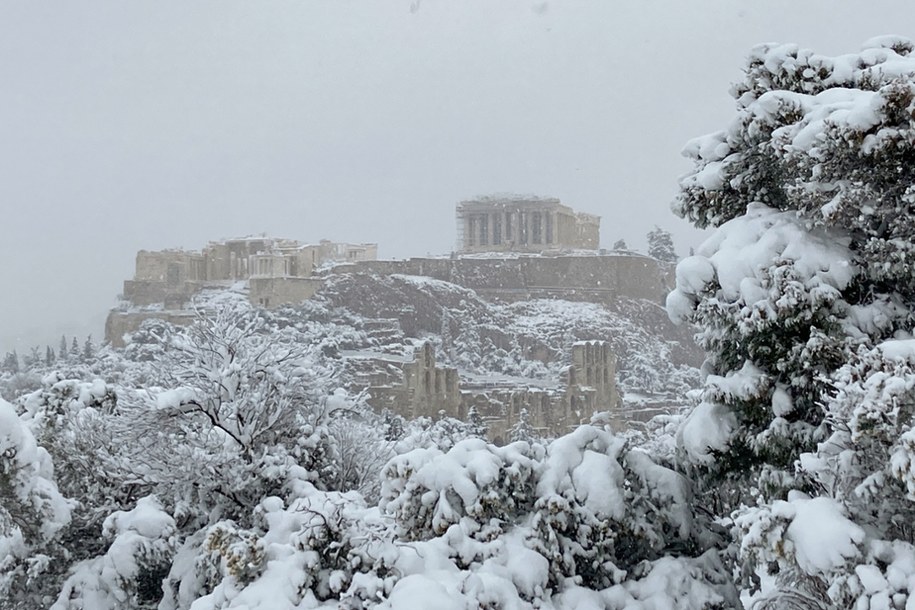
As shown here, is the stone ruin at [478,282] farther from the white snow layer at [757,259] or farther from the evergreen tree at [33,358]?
the white snow layer at [757,259]

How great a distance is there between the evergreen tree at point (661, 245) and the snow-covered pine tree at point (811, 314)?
5837 centimetres

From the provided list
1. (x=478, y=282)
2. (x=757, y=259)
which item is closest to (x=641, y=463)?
(x=757, y=259)

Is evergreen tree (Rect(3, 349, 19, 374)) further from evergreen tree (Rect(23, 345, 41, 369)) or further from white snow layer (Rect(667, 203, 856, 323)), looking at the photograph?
white snow layer (Rect(667, 203, 856, 323))

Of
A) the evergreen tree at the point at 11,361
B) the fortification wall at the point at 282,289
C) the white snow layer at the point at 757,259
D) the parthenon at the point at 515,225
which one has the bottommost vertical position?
the evergreen tree at the point at 11,361

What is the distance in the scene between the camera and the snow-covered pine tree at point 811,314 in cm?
334

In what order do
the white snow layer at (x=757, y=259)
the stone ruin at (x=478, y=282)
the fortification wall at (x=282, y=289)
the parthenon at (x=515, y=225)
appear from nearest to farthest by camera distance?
the white snow layer at (x=757, y=259)
the stone ruin at (x=478, y=282)
the fortification wall at (x=282, y=289)
the parthenon at (x=515, y=225)

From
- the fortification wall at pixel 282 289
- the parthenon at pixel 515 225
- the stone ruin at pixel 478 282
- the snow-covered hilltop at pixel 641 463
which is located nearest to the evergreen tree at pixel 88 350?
the stone ruin at pixel 478 282

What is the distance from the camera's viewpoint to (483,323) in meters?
51.9

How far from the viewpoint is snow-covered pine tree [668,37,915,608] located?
334 cm

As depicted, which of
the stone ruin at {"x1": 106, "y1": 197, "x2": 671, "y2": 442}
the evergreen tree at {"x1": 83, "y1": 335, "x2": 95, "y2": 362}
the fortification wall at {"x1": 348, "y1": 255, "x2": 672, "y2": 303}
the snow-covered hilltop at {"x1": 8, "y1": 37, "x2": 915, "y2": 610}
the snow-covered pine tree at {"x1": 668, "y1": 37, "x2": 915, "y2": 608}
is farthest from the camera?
the fortification wall at {"x1": 348, "y1": 255, "x2": 672, "y2": 303}

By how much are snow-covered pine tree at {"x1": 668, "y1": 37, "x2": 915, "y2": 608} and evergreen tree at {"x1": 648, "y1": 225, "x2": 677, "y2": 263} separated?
58372 mm

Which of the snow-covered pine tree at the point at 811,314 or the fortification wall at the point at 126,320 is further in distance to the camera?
the fortification wall at the point at 126,320

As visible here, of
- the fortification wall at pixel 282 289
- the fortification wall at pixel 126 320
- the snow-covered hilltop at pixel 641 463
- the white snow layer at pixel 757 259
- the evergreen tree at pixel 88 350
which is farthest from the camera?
the fortification wall at pixel 126 320

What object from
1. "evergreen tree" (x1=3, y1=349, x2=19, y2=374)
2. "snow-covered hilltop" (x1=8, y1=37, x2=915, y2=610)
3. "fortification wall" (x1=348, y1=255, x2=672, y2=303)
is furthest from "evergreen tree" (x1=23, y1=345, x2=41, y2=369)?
"snow-covered hilltop" (x1=8, y1=37, x2=915, y2=610)
